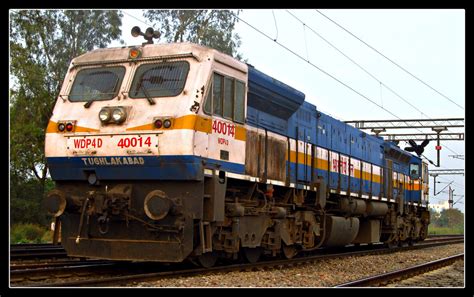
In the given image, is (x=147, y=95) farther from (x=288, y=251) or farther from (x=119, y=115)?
(x=288, y=251)

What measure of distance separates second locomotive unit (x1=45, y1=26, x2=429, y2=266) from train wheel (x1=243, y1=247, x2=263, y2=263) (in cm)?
2

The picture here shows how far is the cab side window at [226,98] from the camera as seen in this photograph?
414 inches

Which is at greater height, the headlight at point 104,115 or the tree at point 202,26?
the tree at point 202,26

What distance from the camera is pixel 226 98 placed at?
1098cm

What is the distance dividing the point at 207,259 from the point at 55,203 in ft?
9.57

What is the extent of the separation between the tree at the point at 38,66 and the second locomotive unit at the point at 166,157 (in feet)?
52.8

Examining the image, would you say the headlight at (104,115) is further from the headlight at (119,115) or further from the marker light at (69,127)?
the marker light at (69,127)

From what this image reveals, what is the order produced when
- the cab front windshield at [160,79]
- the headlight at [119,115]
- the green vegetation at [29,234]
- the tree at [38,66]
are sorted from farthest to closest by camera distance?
the tree at [38,66], the green vegetation at [29,234], the cab front windshield at [160,79], the headlight at [119,115]

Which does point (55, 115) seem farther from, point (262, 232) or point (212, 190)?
point (262, 232)

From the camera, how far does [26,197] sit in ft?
93.8

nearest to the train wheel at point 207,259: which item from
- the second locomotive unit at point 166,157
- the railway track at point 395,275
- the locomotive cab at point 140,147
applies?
Result: the second locomotive unit at point 166,157

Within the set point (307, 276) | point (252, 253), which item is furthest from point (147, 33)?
point (307, 276)

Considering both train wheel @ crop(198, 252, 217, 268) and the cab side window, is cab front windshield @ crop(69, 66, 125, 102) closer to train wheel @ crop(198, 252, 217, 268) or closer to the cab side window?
the cab side window

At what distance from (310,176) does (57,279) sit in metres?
7.19
